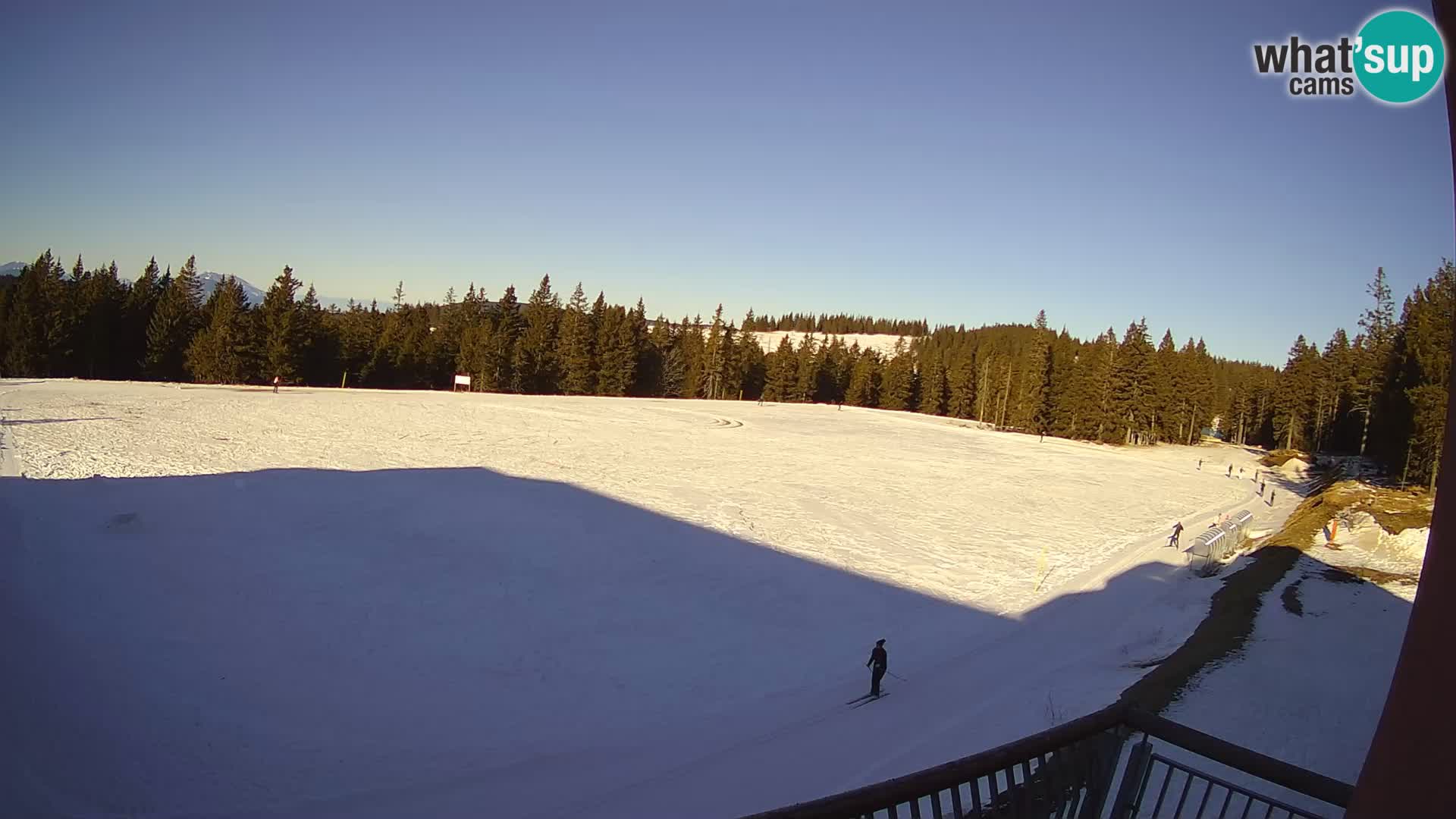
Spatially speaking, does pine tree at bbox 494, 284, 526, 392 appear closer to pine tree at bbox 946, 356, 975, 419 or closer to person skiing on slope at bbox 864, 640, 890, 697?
pine tree at bbox 946, 356, 975, 419

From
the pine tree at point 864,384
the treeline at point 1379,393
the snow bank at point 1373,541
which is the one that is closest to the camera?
the snow bank at point 1373,541

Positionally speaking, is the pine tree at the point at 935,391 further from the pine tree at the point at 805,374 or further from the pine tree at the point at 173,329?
the pine tree at the point at 173,329

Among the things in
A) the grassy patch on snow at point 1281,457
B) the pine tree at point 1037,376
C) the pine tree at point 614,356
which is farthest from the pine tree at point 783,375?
the grassy patch on snow at point 1281,457

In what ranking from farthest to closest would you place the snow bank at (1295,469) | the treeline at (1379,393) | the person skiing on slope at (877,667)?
1. the snow bank at (1295,469)
2. the treeline at (1379,393)
3. the person skiing on slope at (877,667)

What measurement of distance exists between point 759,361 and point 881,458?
60058 mm

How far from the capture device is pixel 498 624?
13.0m

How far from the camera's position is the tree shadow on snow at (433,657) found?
8.09 metres

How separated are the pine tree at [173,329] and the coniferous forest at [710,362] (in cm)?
12

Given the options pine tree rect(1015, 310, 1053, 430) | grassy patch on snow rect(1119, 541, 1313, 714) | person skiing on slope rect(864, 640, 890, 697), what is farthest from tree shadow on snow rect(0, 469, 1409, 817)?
pine tree rect(1015, 310, 1053, 430)

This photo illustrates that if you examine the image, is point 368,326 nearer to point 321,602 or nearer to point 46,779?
point 321,602

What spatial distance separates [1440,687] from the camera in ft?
7.00

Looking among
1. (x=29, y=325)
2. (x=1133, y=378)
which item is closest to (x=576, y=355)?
(x=29, y=325)

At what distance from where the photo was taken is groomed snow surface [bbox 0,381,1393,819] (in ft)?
27.2

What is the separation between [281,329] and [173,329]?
7.84 meters
